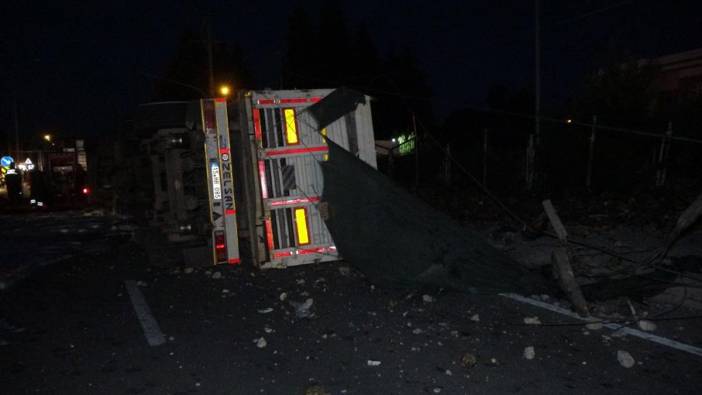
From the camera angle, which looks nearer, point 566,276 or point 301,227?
point 566,276

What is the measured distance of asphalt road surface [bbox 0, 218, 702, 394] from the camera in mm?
4090

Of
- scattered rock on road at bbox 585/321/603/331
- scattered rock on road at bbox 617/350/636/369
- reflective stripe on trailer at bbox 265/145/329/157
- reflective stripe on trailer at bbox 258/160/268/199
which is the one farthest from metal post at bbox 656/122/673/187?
scattered rock on road at bbox 617/350/636/369

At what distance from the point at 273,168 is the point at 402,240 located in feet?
8.23

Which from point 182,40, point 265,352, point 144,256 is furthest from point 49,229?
point 182,40

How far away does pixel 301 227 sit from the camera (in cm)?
828

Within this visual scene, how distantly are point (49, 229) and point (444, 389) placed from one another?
16.2m

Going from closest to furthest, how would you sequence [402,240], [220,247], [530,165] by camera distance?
[402,240] < [220,247] < [530,165]

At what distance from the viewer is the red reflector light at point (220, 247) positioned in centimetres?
853

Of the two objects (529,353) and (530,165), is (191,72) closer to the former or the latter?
(530,165)

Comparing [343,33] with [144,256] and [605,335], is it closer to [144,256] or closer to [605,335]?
[144,256]

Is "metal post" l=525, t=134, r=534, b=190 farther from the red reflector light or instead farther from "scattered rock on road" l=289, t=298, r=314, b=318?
"scattered rock on road" l=289, t=298, r=314, b=318

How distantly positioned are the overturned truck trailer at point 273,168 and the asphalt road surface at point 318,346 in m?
1.06

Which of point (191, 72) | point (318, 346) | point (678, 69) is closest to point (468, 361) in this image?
point (318, 346)

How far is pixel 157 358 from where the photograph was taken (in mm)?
4781
